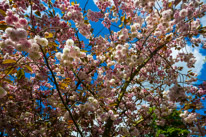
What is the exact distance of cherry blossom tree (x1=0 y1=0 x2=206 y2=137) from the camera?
221cm

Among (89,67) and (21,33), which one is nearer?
(21,33)

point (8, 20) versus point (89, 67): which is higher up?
point (89, 67)

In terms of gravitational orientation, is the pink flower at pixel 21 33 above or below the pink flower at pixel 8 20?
below

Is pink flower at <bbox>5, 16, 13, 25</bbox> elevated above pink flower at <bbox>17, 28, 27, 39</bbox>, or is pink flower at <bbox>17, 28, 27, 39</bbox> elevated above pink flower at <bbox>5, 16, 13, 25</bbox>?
pink flower at <bbox>5, 16, 13, 25</bbox>

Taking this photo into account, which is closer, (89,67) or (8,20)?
(8,20)

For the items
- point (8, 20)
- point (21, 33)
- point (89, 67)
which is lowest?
point (21, 33)

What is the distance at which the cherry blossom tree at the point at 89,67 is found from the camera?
86.9 inches

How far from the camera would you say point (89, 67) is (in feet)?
14.7

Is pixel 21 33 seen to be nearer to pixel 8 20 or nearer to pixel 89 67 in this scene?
pixel 8 20

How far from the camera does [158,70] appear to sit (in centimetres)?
537

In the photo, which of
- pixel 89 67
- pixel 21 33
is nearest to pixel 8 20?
pixel 21 33

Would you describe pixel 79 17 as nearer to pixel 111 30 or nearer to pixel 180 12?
pixel 111 30

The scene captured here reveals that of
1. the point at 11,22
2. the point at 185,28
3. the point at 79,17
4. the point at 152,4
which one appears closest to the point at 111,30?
the point at 79,17

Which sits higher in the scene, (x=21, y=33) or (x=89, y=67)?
(x=89, y=67)
